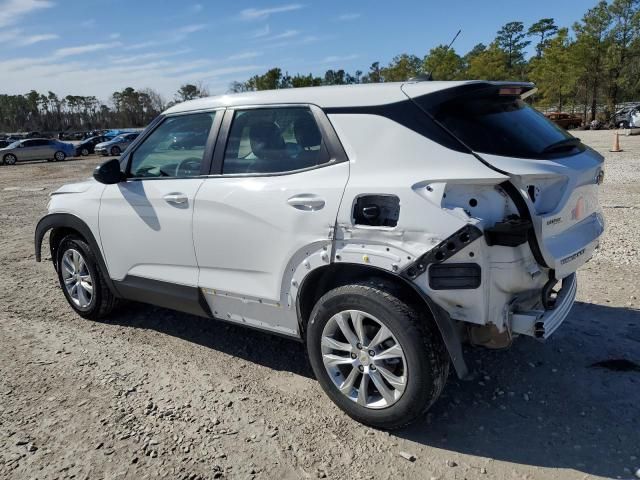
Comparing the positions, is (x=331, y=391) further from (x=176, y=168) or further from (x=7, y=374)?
(x=7, y=374)

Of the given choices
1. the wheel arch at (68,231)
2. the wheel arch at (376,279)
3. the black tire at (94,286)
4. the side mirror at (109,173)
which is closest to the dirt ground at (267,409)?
the black tire at (94,286)

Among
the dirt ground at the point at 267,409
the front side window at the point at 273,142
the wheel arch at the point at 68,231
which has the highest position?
the front side window at the point at 273,142

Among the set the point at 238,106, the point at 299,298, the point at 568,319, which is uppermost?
the point at 238,106

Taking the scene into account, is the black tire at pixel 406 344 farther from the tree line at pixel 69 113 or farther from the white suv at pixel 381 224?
the tree line at pixel 69 113

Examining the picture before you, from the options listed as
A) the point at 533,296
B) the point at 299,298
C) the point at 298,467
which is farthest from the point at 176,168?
the point at 533,296

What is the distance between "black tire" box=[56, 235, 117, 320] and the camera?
4574 mm

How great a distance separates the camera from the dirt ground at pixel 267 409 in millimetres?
2773

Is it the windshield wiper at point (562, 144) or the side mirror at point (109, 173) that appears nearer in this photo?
the windshield wiper at point (562, 144)

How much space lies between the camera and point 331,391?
10.3 ft

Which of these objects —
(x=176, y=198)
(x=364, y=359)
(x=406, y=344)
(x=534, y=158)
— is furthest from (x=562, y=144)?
(x=176, y=198)

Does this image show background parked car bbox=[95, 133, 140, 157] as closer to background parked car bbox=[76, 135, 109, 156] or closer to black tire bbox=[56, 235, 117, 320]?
background parked car bbox=[76, 135, 109, 156]

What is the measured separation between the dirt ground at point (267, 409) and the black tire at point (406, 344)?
0.58 feet

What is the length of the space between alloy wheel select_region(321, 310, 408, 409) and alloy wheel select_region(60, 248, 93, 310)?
8.70ft

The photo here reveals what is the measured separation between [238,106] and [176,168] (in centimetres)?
71
